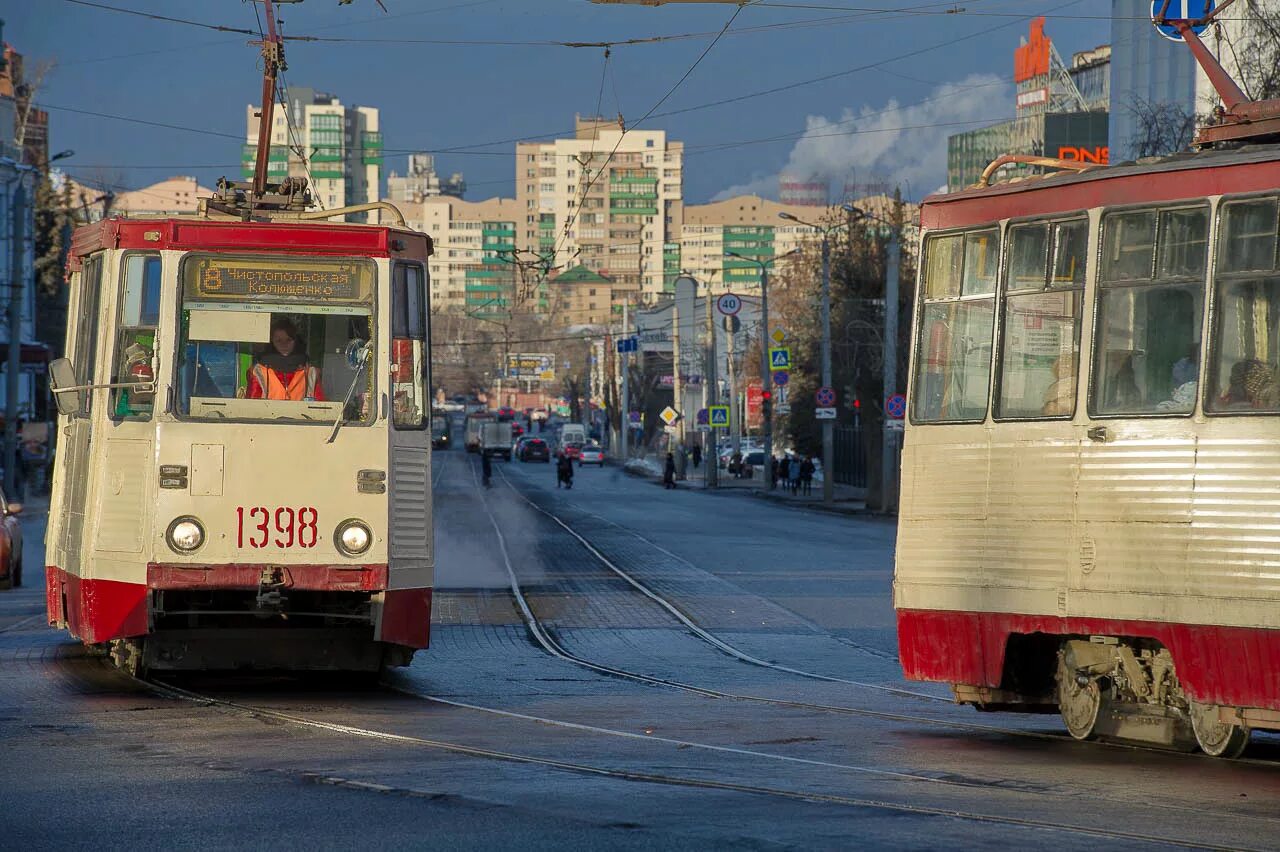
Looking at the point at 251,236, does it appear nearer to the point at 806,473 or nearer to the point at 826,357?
the point at 826,357

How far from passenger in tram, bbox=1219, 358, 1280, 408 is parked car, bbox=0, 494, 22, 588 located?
18.0 m

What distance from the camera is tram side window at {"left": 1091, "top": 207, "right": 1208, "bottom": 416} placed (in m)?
10.1

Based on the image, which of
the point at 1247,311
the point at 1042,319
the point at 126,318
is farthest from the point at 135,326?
the point at 1247,311

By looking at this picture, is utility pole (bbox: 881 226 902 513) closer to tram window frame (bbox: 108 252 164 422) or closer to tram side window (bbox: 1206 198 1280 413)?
tram window frame (bbox: 108 252 164 422)

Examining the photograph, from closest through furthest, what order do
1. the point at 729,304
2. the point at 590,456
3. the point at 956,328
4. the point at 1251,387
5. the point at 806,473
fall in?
the point at 1251,387, the point at 956,328, the point at 806,473, the point at 729,304, the point at 590,456

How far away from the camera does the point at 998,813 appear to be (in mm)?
8203

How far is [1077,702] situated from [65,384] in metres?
6.72

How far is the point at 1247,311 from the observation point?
32.0 feet

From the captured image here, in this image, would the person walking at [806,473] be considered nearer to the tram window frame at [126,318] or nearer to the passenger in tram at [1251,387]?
the tram window frame at [126,318]

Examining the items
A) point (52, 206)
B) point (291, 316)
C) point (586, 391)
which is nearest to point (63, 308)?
point (52, 206)

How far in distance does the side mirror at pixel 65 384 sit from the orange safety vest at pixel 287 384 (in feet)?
4.12

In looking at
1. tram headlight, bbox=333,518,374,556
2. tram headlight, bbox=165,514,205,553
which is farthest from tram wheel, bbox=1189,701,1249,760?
tram headlight, bbox=165,514,205,553

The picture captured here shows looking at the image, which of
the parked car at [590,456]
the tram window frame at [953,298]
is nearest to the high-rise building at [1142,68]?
the parked car at [590,456]

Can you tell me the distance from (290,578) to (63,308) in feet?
242
